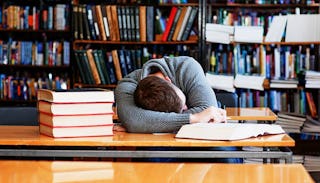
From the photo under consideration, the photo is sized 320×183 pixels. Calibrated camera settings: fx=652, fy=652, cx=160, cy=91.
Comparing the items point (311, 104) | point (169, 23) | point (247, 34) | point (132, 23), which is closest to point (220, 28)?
point (247, 34)

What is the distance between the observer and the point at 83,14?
6.05m

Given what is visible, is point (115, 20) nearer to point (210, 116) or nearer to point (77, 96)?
point (210, 116)

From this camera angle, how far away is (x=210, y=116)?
2.94 meters

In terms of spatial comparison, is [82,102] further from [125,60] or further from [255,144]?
[125,60]

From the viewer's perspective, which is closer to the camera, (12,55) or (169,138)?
(169,138)

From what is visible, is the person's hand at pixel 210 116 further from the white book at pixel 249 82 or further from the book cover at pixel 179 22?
the book cover at pixel 179 22

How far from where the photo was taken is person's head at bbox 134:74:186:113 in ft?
9.16

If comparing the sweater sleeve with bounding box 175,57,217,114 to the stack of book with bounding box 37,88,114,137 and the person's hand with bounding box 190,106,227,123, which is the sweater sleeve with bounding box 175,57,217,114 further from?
the stack of book with bounding box 37,88,114,137

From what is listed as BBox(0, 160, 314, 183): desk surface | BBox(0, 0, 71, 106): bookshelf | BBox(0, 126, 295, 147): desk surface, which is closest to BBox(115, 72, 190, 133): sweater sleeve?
BBox(0, 126, 295, 147): desk surface

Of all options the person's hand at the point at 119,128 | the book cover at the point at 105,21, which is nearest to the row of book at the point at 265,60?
the book cover at the point at 105,21

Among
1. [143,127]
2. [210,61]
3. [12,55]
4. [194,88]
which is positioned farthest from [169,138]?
[12,55]

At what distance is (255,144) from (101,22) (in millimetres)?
3731

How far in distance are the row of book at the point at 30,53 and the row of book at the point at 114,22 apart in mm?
358

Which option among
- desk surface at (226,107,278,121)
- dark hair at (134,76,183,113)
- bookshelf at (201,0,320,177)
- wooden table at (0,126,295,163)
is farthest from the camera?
bookshelf at (201,0,320,177)
